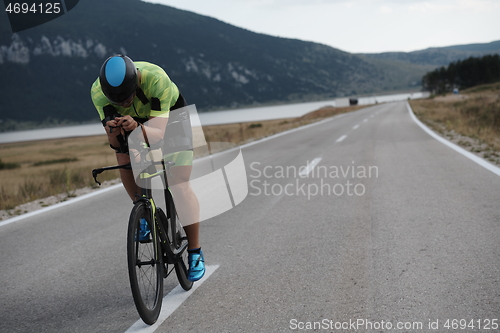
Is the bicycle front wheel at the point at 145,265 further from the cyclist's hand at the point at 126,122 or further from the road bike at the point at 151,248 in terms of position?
the cyclist's hand at the point at 126,122

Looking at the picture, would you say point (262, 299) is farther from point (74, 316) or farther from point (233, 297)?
point (74, 316)

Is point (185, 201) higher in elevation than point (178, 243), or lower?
higher

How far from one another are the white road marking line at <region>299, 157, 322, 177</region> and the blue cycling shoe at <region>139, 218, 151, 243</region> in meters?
6.14

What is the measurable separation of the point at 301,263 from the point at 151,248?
5.03 ft

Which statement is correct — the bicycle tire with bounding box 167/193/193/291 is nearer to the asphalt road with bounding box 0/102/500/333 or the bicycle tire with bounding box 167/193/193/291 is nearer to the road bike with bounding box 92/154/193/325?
the road bike with bounding box 92/154/193/325

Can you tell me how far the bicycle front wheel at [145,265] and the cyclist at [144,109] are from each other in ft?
0.25

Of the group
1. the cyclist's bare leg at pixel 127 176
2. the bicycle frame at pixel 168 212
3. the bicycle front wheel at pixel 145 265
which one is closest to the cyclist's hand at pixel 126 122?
the bicycle frame at pixel 168 212

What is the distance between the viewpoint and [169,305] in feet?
10.0

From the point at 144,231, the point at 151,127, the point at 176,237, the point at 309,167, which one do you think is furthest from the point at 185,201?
the point at 309,167

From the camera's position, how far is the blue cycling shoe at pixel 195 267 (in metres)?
A: 3.21

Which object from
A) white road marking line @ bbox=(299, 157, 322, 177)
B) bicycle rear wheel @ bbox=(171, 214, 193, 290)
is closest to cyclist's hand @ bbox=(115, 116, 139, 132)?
bicycle rear wheel @ bbox=(171, 214, 193, 290)

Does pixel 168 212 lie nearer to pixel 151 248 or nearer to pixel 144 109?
pixel 151 248

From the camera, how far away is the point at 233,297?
313cm

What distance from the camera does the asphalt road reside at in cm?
279
